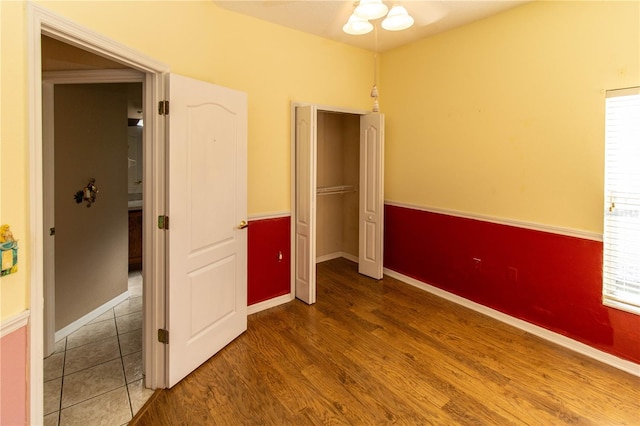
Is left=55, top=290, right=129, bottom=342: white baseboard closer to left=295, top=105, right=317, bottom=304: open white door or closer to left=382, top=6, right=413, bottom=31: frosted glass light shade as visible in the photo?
left=295, top=105, right=317, bottom=304: open white door

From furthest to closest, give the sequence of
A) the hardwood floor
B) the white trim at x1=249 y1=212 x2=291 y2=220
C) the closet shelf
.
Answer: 1. the closet shelf
2. the white trim at x1=249 y1=212 x2=291 y2=220
3. the hardwood floor

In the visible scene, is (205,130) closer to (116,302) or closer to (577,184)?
(116,302)

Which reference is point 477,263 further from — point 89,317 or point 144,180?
point 89,317

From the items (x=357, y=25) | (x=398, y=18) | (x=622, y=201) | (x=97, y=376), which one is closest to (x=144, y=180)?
(x=97, y=376)

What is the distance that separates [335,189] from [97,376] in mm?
3495

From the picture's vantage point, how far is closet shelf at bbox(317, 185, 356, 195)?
4.75m

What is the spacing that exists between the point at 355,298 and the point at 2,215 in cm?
303

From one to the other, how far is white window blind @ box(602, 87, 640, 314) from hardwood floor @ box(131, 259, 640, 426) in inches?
23.9

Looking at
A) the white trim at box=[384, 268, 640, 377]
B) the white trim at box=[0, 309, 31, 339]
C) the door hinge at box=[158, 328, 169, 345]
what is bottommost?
the white trim at box=[384, 268, 640, 377]

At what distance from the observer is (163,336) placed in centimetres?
222

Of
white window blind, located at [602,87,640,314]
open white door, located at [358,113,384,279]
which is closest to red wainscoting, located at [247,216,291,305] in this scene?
open white door, located at [358,113,384,279]

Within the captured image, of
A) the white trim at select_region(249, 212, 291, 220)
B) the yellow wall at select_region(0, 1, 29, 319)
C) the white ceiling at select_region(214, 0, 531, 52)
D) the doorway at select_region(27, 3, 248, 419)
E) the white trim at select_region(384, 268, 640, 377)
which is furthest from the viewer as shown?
the white trim at select_region(249, 212, 291, 220)

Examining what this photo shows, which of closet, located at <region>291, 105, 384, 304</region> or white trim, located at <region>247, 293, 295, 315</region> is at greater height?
closet, located at <region>291, 105, 384, 304</region>

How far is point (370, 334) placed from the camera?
2.88 meters
